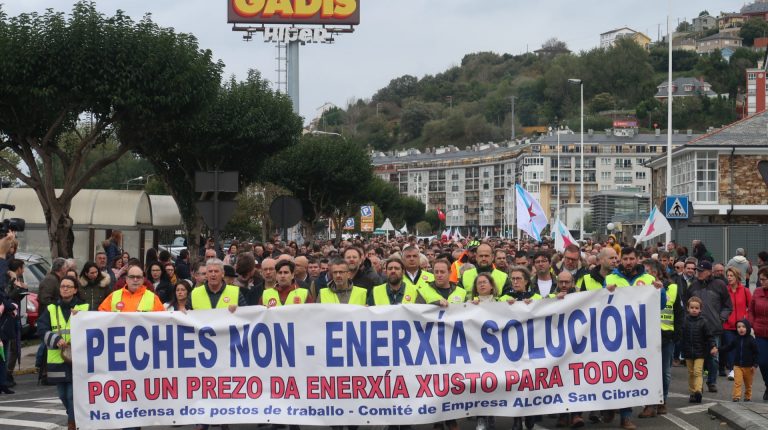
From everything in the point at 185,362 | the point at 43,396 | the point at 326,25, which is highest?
the point at 326,25

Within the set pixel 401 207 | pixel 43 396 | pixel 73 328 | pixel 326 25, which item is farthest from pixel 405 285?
pixel 401 207

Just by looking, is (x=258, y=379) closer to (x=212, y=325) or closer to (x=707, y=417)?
(x=212, y=325)

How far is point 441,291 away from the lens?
11766 millimetres

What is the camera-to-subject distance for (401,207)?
130 m

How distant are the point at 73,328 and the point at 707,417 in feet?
21.1

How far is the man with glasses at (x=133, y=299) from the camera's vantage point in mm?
11305

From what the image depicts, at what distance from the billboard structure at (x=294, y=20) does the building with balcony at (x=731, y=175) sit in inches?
799

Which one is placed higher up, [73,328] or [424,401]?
[73,328]

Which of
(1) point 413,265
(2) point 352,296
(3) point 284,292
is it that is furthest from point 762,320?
(3) point 284,292

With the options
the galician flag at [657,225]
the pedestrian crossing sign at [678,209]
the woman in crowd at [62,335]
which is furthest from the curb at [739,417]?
the galician flag at [657,225]

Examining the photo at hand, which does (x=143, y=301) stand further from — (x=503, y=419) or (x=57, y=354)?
(x=503, y=419)

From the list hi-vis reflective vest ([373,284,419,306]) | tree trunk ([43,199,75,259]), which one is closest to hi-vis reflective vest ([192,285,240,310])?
hi-vis reflective vest ([373,284,419,306])

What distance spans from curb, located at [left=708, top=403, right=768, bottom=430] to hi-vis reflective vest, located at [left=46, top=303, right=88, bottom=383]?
622 centimetres

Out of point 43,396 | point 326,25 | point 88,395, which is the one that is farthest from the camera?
point 326,25
